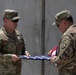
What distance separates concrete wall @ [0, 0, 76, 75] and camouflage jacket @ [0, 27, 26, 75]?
4.67 ft

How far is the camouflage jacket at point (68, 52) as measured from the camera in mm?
4812

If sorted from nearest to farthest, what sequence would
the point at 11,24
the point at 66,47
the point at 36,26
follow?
the point at 66,47 < the point at 11,24 < the point at 36,26

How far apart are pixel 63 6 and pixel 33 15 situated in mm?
591

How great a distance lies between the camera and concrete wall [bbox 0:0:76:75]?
23.1 feet

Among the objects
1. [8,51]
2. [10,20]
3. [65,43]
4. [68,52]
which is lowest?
[8,51]

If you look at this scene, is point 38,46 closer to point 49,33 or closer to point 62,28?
point 49,33

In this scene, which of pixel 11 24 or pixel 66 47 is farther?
pixel 11 24

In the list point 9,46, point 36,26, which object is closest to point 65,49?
point 9,46

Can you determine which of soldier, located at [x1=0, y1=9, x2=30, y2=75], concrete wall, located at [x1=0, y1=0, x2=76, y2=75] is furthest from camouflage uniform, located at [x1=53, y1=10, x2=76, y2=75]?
concrete wall, located at [x1=0, y1=0, x2=76, y2=75]

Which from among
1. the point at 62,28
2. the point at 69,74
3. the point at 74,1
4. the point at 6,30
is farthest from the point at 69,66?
the point at 74,1

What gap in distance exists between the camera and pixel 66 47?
4801mm

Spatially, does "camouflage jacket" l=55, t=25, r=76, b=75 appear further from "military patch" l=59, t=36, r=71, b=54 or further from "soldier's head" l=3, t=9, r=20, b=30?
"soldier's head" l=3, t=9, r=20, b=30

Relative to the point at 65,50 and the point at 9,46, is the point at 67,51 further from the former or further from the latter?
the point at 9,46

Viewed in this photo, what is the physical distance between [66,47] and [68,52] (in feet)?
0.23
